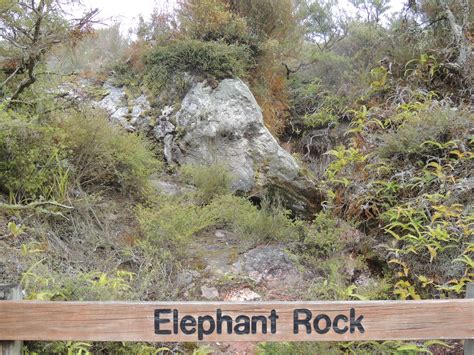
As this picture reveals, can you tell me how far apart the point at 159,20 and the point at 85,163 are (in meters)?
4.59

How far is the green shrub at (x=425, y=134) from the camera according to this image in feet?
16.7

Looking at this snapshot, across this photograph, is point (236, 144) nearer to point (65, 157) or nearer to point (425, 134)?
point (65, 157)

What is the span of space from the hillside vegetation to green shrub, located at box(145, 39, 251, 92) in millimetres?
28

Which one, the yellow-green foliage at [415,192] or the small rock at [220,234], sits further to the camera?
the small rock at [220,234]

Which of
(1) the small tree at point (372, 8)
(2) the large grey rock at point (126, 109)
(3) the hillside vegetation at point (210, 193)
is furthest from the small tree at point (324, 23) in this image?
(2) the large grey rock at point (126, 109)

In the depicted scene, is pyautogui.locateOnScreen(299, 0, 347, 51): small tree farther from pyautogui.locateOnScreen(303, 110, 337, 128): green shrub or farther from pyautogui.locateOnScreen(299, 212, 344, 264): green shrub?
pyautogui.locateOnScreen(299, 212, 344, 264): green shrub

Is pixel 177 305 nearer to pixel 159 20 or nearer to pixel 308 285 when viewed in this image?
pixel 308 285

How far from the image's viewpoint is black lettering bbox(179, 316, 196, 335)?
8.48 ft

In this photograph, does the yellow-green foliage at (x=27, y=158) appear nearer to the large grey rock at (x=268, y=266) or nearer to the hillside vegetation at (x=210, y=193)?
the hillside vegetation at (x=210, y=193)

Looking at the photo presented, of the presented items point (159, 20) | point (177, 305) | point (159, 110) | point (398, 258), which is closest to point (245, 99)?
point (159, 110)

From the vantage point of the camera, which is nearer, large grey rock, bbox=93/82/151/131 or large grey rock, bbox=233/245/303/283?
large grey rock, bbox=233/245/303/283

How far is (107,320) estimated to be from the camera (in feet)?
8.59

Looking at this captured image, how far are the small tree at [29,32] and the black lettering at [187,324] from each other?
3507 millimetres

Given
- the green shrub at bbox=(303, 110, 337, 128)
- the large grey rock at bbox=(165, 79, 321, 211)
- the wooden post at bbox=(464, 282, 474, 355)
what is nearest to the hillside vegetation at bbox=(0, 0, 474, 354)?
the large grey rock at bbox=(165, 79, 321, 211)
